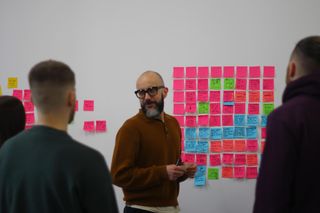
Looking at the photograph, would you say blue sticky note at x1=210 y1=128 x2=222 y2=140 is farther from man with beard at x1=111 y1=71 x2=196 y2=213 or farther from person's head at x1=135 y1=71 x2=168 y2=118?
person's head at x1=135 y1=71 x2=168 y2=118

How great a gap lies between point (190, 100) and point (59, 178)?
1.91 metres

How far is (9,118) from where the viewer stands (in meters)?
1.58

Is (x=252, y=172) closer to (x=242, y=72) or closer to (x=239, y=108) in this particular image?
(x=239, y=108)

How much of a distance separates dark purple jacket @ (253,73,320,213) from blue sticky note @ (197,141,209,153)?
5.39 ft

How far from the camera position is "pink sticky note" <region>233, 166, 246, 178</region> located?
2.90 m

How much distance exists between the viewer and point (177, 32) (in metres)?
2.94

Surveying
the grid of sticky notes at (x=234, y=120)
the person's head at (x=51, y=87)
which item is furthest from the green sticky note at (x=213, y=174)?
the person's head at (x=51, y=87)

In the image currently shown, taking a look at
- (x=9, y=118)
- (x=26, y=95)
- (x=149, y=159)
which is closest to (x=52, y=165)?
(x=9, y=118)

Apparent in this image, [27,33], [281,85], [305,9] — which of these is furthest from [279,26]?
[27,33]

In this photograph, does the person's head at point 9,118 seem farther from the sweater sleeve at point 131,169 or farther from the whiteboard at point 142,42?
the whiteboard at point 142,42

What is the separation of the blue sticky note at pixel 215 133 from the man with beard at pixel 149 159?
2.02 ft

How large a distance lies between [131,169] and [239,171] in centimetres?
118

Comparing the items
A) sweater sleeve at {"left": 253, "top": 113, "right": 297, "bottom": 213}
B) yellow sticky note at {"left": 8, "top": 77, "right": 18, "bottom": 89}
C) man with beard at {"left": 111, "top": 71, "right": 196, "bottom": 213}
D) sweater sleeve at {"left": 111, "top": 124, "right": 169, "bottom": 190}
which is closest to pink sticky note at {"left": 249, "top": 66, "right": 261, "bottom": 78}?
man with beard at {"left": 111, "top": 71, "right": 196, "bottom": 213}

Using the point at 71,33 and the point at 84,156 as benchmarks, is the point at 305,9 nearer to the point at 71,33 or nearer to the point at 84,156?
the point at 71,33
